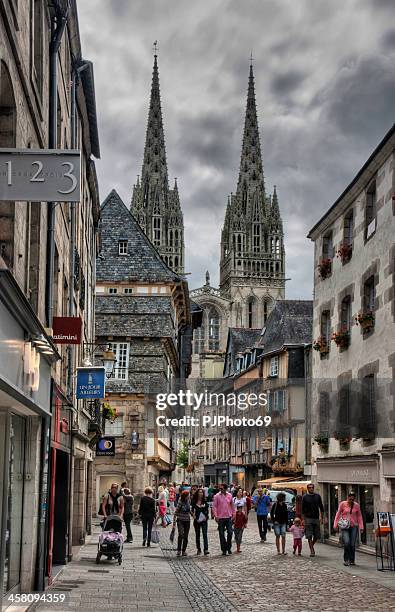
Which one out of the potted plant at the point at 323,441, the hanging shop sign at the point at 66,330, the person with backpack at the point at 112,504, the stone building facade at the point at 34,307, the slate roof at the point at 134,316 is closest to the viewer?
the stone building facade at the point at 34,307

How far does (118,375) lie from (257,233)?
12809cm

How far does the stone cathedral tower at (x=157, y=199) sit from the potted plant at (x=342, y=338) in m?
138

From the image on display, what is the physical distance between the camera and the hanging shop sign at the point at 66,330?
1488 centimetres

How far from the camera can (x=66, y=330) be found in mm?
14984

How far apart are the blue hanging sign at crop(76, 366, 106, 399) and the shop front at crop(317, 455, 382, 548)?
255 inches

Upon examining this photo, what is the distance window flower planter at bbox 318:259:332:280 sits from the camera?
2755cm

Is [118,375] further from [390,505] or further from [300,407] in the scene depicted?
[390,505]

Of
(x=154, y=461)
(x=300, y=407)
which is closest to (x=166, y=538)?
(x=154, y=461)

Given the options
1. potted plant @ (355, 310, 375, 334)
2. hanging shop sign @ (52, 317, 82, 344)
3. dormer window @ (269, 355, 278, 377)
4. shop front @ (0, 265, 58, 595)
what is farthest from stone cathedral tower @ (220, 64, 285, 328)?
shop front @ (0, 265, 58, 595)

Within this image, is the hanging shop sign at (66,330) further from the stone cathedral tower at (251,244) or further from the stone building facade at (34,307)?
the stone cathedral tower at (251,244)

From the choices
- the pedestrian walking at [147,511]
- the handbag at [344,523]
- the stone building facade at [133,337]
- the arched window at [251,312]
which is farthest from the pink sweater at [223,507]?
the arched window at [251,312]

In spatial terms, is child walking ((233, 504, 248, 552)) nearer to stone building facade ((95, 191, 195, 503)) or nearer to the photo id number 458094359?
the photo id number 458094359

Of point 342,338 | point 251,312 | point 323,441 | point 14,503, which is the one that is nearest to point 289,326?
point 323,441

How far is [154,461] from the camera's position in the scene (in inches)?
1682
